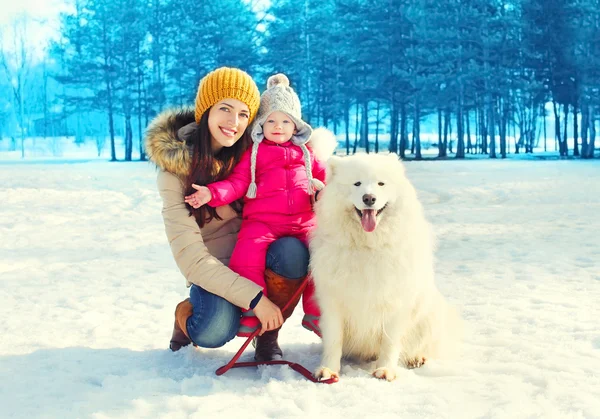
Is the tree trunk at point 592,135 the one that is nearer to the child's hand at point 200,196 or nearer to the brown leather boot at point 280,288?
the brown leather boot at point 280,288

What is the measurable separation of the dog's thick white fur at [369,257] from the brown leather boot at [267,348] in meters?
0.33

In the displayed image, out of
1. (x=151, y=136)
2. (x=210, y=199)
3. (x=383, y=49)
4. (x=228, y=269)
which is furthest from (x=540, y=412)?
(x=383, y=49)

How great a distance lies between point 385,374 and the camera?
88.9 inches

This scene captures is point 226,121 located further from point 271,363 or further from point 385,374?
point 385,374

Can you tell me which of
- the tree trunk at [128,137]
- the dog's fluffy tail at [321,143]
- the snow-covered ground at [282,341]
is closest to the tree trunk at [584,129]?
the snow-covered ground at [282,341]

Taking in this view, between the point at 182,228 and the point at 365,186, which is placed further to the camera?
the point at 182,228

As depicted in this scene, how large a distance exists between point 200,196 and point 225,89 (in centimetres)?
52

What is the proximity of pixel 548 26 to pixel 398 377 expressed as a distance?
23.7 metres

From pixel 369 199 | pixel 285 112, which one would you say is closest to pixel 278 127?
pixel 285 112

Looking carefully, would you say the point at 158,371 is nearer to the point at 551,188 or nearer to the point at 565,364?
the point at 565,364

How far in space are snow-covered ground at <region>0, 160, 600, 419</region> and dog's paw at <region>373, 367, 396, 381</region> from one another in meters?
0.03

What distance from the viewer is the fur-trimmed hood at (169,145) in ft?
7.77

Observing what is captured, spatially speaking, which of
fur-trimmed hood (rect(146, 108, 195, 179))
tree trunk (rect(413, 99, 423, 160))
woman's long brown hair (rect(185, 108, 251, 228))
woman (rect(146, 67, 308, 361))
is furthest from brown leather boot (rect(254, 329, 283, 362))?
tree trunk (rect(413, 99, 423, 160))

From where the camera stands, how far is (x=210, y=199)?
2.34m
